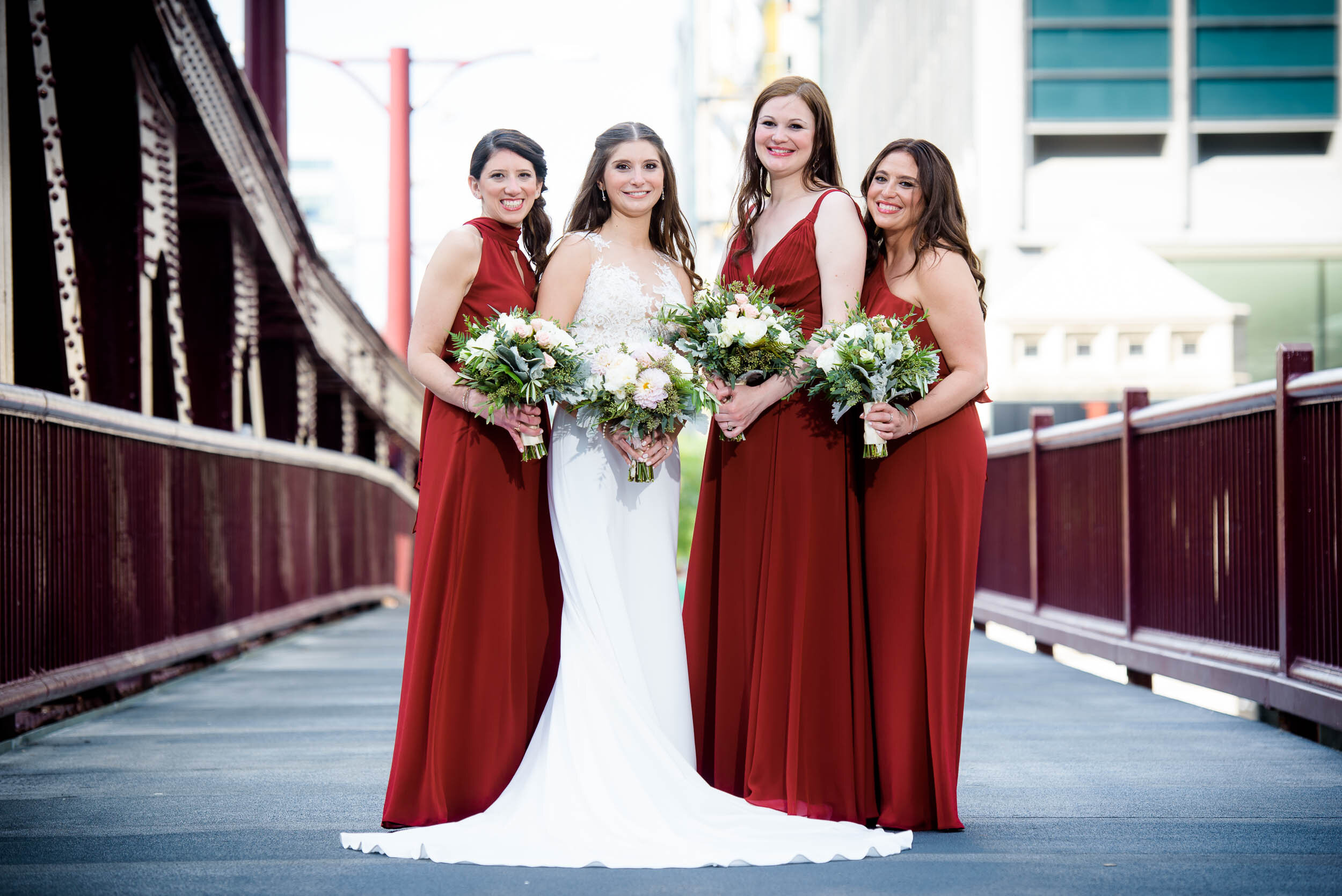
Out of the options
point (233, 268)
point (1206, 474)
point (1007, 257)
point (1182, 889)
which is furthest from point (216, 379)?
point (1007, 257)

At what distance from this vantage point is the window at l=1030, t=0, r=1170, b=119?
25688 millimetres

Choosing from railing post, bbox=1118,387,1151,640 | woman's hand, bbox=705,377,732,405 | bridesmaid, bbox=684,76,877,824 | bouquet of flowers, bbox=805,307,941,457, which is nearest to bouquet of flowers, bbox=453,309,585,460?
woman's hand, bbox=705,377,732,405

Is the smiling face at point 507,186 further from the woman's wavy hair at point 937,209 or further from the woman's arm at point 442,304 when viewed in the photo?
the woman's wavy hair at point 937,209

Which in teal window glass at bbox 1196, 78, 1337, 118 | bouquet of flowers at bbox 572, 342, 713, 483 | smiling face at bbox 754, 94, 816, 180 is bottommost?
bouquet of flowers at bbox 572, 342, 713, 483

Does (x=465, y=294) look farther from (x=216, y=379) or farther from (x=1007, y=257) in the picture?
(x=1007, y=257)

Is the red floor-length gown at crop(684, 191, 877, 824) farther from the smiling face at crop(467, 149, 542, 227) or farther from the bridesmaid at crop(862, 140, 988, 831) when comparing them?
the smiling face at crop(467, 149, 542, 227)

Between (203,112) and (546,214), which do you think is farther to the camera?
(203,112)

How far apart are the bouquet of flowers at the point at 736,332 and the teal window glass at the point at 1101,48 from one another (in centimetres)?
2321

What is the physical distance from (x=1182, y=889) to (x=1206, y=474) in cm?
414

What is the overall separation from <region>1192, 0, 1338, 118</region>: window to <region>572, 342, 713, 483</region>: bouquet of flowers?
2383cm

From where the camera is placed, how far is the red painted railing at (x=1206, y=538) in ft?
20.0

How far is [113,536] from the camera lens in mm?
7309

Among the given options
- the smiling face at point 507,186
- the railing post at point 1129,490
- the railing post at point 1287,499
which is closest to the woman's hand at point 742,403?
→ the smiling face at point 507,186

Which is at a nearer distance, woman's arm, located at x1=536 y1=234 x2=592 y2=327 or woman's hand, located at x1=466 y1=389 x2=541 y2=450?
woman's hand, located at x1=466 y1=389 x2=541 y2=450
